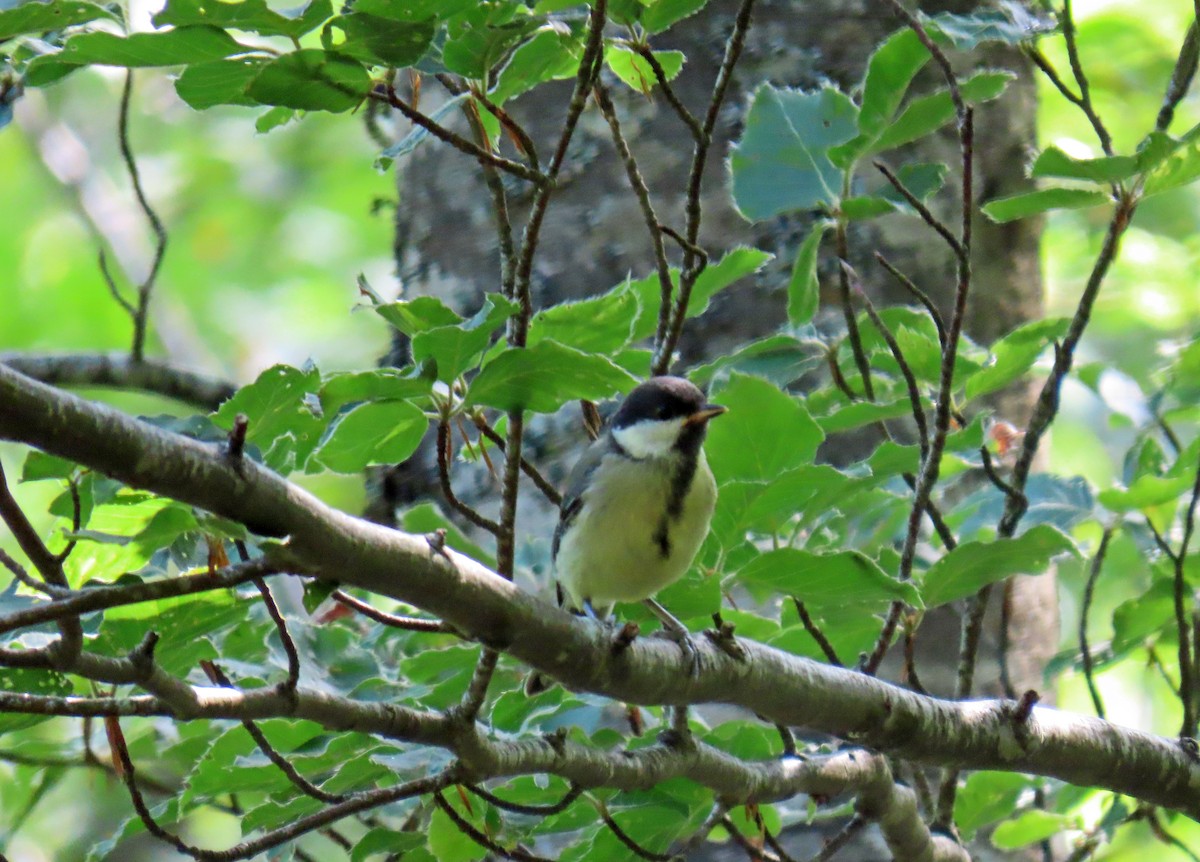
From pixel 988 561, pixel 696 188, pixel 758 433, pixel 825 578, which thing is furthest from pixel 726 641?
pixel 696 188

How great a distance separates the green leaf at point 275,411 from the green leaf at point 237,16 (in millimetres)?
435

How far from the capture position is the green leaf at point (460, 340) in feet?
5.39

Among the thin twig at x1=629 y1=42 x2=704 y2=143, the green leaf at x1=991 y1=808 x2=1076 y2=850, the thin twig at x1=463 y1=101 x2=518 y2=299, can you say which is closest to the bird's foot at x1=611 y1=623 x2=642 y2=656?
the thin twig at x1=463 y1=101 x2=518 y2=299

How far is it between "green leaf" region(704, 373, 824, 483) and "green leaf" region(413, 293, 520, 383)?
48 centimetres

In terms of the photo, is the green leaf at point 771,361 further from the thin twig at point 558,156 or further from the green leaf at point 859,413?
the thin twig at point 558,156

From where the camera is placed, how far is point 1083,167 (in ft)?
6.40

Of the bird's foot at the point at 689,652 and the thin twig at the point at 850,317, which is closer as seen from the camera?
the bird's foot at the point at 689,652

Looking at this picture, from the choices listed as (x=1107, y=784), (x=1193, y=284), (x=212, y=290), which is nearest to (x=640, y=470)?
(x=1107, y=784)

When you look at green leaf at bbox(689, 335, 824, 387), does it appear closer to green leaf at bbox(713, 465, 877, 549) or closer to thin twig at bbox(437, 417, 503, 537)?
green leaf at bbox(713, 465, 877, 549)

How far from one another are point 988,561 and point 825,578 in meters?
0.33

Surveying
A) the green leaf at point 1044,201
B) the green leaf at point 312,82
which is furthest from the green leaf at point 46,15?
the green leaf at point 1044,201

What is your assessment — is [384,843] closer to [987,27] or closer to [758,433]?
[758,433]

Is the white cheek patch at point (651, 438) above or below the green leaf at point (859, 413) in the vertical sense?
above

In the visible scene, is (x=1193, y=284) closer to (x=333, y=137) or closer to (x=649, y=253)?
(x=649, y=253)
